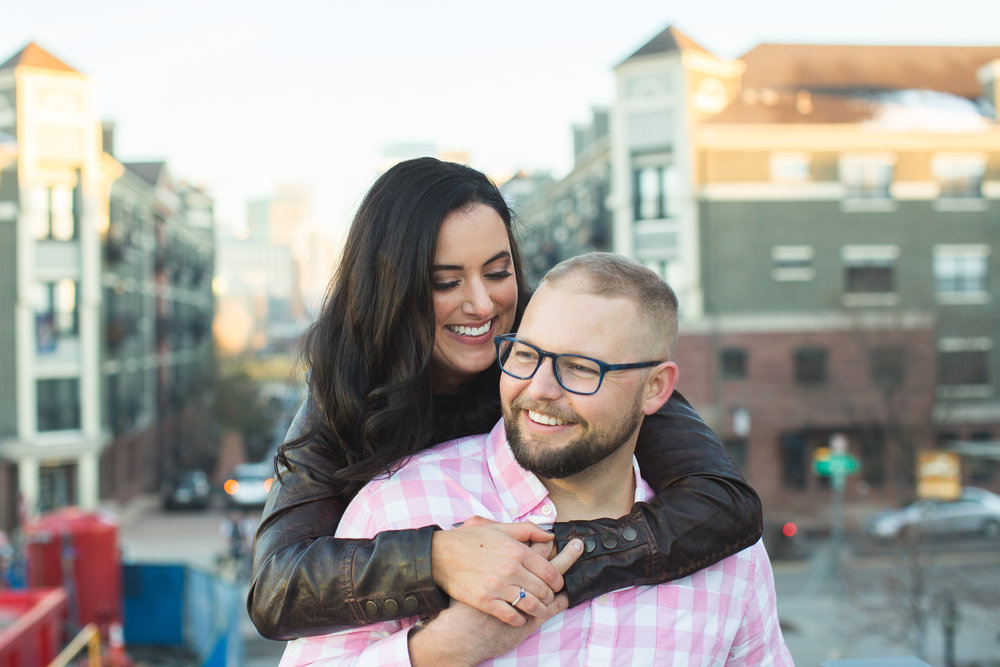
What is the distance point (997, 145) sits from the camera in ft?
91.4

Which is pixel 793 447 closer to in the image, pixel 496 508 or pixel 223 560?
pixel 223 560

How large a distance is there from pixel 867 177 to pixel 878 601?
46.5 feet

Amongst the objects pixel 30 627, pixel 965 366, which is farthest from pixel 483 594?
pixel 965 366

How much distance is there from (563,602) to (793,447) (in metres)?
26.3

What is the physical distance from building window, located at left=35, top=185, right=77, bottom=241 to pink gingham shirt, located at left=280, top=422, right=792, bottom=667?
29.5m

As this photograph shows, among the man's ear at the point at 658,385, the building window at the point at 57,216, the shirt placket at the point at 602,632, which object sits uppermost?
the building window at the point at 57,216

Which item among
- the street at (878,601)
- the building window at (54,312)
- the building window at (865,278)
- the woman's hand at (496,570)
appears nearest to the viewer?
the woman's hand at (496,570)

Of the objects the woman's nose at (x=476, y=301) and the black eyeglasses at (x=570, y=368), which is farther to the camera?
the woman's nose at (x=476, y=301)

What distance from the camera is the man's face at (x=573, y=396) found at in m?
2.20

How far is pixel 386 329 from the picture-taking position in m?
2.67

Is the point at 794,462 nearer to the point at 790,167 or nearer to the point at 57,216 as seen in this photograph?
the point at 790,167

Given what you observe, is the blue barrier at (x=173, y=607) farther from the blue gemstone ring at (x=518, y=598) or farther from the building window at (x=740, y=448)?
the building window at (x=740, y=448)

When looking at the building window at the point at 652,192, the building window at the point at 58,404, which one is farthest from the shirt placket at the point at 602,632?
the building window at the point at 58,404

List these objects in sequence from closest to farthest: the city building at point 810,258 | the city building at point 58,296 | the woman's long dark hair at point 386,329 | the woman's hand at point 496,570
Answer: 1. the woman's hand at point 496,570
2. the woman's long dark hair at point 386,329
3. the city building at point 810,258
4. the city building at point 58,296
